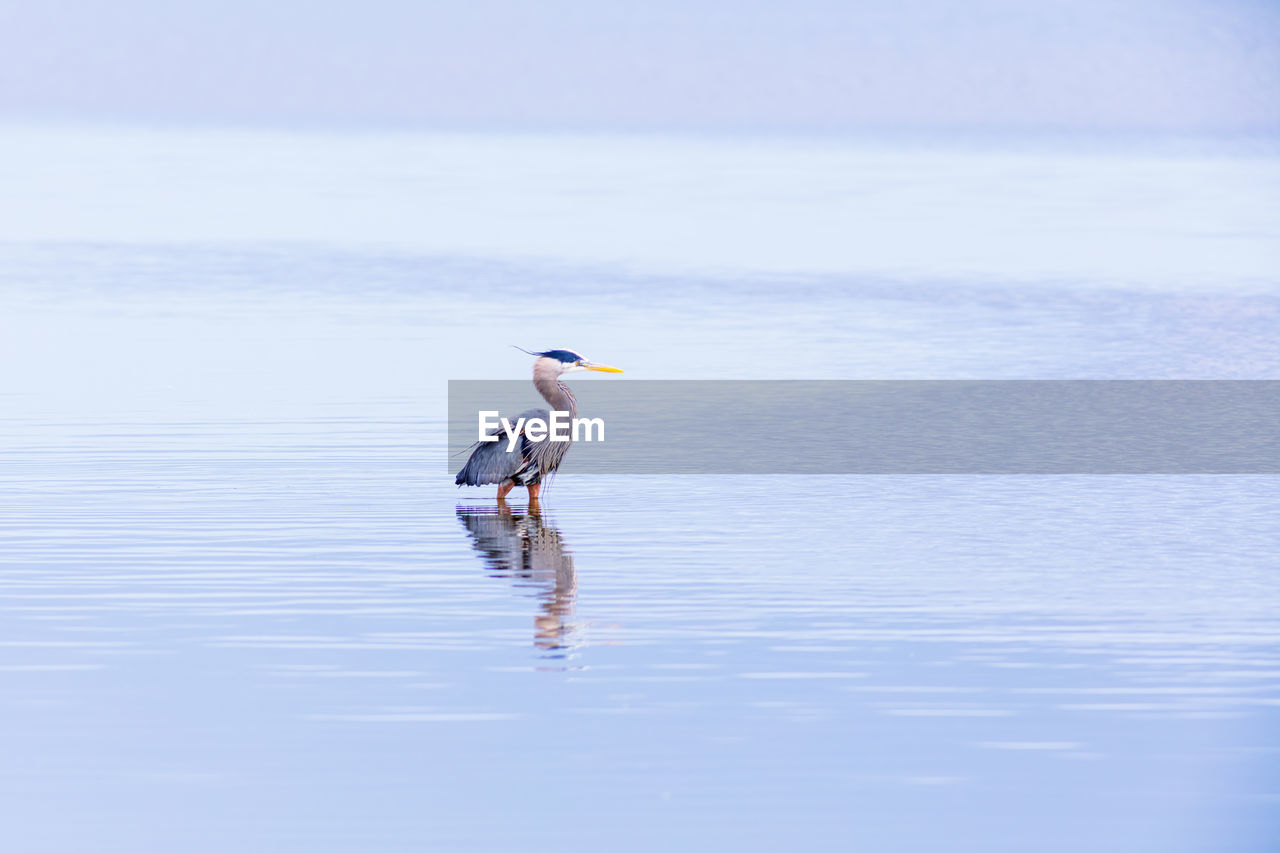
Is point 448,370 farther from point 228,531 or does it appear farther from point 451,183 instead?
point 451,183

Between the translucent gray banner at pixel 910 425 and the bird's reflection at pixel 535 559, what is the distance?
2.24m

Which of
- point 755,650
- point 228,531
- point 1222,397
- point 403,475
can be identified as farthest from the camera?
point 1222,397

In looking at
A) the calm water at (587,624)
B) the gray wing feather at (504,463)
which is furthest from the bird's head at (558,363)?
the calm water at (587,624)

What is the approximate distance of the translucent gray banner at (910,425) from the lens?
19812mm

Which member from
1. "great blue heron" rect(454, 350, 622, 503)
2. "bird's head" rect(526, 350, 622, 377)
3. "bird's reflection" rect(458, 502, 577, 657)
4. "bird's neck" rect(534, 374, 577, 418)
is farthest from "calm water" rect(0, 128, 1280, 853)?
"bird's head" rect(526, 350, 622, 377)

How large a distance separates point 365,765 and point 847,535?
647 centimetres

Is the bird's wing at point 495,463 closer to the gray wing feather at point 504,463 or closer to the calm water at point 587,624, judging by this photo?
the gray wing feather at point 504,463

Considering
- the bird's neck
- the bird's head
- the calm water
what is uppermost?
the bird's head

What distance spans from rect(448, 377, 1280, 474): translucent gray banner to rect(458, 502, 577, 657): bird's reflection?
2241 millimetres

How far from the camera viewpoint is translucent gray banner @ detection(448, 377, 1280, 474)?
1981 cm

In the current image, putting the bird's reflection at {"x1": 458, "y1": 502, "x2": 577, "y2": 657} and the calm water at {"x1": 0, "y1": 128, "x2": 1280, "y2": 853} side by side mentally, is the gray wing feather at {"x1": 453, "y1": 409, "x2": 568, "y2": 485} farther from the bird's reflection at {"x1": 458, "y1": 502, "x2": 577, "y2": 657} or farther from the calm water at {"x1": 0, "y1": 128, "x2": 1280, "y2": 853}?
the calm water at {"x1": 0, "y1": 128, "x2": 1280, "y2": 853}

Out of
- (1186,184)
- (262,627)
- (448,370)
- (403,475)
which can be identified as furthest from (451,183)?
(262,627)

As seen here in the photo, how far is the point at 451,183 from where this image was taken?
9388cm

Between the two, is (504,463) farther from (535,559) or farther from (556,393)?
(535,559)
